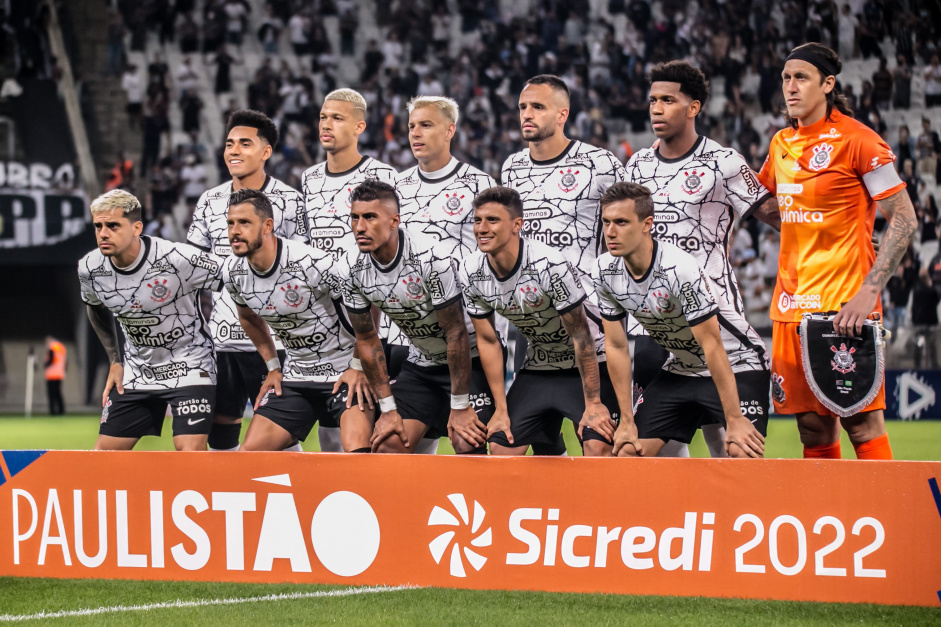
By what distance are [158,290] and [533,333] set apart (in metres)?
2.37

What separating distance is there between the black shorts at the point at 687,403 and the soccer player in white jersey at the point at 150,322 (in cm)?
276

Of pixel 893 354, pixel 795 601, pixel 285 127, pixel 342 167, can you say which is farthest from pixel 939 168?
pixel 795 601

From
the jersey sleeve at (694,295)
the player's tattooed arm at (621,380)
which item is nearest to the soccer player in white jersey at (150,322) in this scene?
the player's tattooed arm at (621,380)

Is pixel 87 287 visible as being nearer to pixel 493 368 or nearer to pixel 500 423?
pixel 493 368

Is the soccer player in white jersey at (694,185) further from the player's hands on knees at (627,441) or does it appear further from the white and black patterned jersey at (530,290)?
the player's hands on knees at (627,441)

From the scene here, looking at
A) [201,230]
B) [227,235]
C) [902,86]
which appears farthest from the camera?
[902,86]

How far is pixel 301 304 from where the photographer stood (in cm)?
666

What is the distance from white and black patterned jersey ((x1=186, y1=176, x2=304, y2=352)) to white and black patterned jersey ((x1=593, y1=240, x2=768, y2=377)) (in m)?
2.44

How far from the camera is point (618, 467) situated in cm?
516

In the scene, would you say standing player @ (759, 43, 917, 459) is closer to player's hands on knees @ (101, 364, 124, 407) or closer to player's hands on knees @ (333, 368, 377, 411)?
player's hands on knees @ (333, 368, 377, 411)

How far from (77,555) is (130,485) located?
457 millimetres

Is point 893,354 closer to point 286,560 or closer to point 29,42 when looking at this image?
point 286,560

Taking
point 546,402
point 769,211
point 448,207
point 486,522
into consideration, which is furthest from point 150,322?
point 769,211

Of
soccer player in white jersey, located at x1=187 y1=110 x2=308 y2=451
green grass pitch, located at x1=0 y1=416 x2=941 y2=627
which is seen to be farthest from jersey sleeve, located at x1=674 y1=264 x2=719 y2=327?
soccer player in white jersey, located at x1=187 y1=110 x2=308 y2=451
